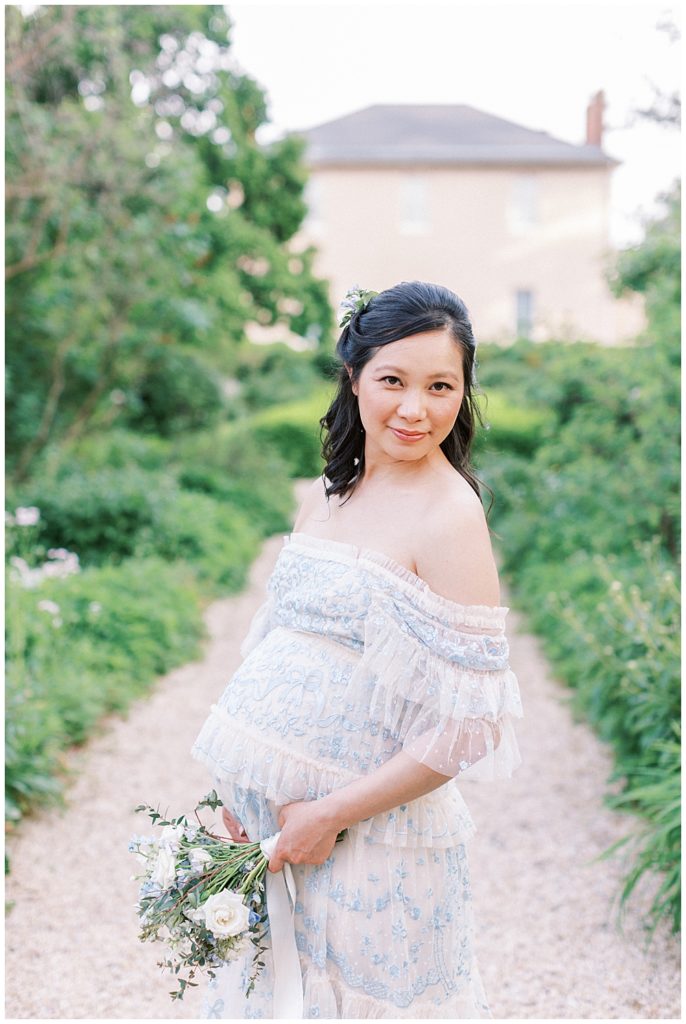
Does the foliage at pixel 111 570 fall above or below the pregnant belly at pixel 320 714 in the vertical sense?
below

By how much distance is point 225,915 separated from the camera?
1675mm

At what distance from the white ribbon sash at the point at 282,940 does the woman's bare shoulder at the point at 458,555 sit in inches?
22.6

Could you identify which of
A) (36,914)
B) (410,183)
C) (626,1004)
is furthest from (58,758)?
(410,183)

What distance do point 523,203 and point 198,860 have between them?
25.4 m

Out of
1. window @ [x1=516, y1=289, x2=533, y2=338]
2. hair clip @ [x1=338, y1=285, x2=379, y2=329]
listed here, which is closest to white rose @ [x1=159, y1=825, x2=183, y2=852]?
hair clip @ [x1=338, y1=285, x2=379, y2=329]

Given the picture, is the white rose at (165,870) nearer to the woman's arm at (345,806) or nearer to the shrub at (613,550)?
the woman's arm at (345,806)

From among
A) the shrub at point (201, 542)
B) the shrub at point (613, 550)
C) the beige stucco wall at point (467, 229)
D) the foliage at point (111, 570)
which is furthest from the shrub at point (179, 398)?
the beige stucco wall at point (467, 229)

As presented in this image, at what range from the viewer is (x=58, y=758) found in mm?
4680

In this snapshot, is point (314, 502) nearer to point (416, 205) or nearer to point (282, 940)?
point (282, 940)

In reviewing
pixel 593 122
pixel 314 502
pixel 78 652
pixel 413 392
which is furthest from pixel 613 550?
pixel 593 122

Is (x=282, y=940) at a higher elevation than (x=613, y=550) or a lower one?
higher

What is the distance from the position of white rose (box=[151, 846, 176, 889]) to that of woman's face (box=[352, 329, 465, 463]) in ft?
2.83

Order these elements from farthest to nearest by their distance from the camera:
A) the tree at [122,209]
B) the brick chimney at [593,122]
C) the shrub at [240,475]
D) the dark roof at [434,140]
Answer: the brick chimney at [593,122] → the dark roof at [434,140] → the shrub at [240,475] → the tree at [122,209]

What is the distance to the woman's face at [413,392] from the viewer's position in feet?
5.55
